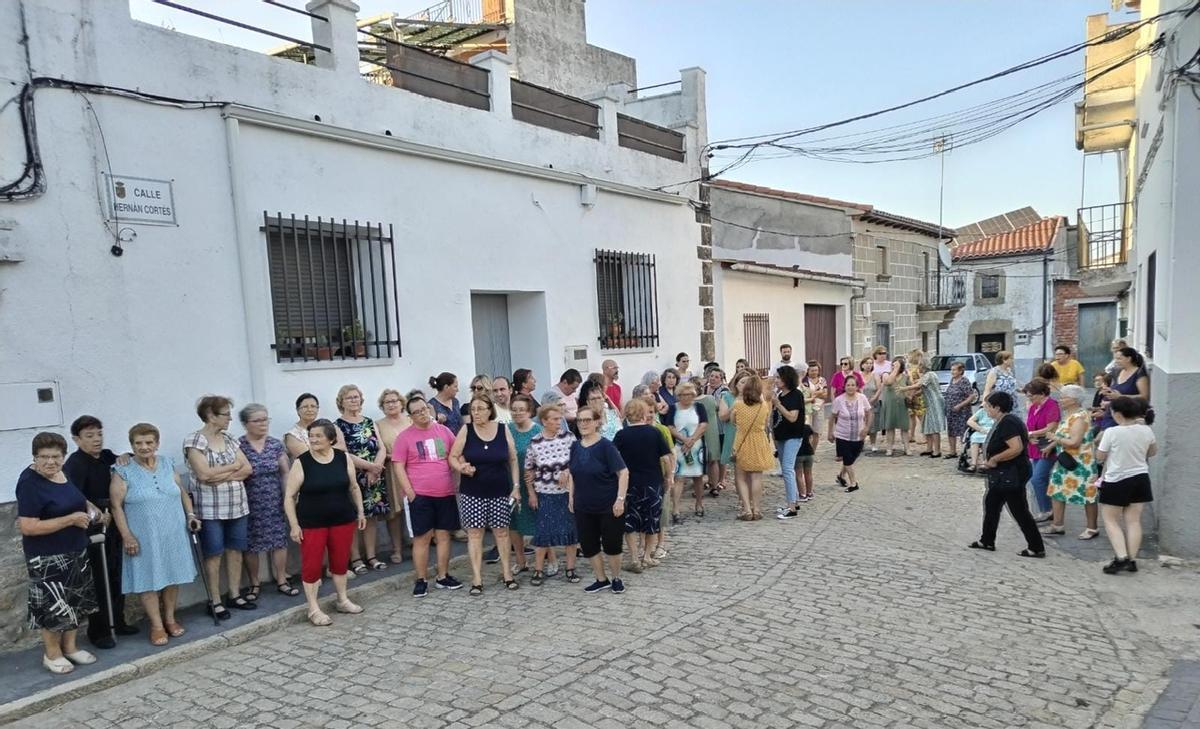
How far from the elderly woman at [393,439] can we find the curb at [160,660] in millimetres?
702

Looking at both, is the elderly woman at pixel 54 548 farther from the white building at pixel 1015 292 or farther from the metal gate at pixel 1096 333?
the metal gate at pixel 1096 333

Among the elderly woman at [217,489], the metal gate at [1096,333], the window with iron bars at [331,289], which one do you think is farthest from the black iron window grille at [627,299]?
the metal gate at [1096,333]

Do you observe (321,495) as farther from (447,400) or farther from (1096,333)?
(1096,333)

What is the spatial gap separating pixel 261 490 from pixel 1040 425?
23.8 ft

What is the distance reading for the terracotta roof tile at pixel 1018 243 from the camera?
94.2 ft

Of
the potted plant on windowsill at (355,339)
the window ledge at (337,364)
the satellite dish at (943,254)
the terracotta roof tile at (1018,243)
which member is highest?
the terracotta roof tile at (1018,243)

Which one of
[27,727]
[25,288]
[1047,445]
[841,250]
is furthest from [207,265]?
[841,250]

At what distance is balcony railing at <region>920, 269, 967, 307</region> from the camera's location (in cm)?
2239

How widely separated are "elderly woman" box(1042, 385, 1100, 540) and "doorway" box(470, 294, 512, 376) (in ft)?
19.6

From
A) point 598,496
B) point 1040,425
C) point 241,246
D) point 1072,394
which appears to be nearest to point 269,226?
point 241,246

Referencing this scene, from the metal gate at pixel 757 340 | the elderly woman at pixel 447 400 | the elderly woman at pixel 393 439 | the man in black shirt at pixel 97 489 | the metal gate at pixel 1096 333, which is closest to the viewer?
the man in black shirt at pixel 97 489

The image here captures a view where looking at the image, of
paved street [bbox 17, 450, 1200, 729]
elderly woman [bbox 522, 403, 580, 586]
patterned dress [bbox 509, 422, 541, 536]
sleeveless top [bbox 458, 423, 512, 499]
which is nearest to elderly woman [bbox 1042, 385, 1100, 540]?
paved street [bbox 17, 450, 1200, 729]

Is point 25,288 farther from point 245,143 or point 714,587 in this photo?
point 714,587

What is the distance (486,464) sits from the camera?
19.3ft
